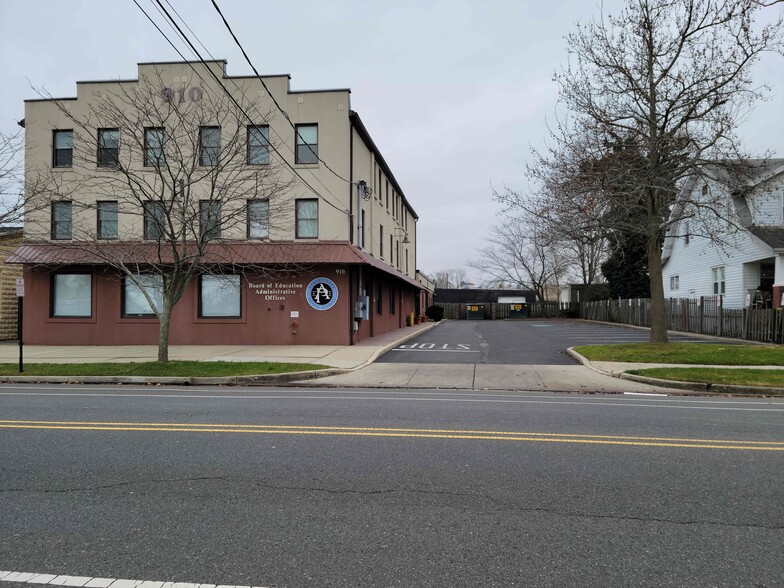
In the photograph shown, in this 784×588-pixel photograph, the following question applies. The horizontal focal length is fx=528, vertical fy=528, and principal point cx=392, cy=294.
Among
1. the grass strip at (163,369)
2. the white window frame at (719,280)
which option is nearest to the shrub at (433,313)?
the white window frame at (719,280)

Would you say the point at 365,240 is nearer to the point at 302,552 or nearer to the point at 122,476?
the point at 122,476

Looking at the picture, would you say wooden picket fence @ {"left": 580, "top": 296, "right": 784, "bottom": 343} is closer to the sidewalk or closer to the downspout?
the sidewalk

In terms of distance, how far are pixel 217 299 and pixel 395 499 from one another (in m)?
17.6

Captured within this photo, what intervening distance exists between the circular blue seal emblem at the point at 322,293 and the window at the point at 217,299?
2.91 m

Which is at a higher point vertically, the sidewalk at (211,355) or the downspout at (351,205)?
the downspout at (351,205)

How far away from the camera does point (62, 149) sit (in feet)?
68.7

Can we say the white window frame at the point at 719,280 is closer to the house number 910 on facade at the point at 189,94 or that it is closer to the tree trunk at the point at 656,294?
the tree trunk at the point at 656,294

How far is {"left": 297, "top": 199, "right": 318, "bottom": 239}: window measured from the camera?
20219 millimetres

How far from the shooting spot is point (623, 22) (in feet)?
54.6

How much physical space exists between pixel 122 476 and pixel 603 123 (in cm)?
1665

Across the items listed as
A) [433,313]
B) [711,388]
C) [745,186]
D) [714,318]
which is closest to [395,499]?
[711,388]

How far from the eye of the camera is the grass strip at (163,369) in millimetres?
12820

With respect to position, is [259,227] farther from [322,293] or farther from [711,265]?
[711,265]

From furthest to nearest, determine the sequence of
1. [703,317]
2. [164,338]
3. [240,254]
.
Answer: [703,317]
[240,254]
[164,338]
